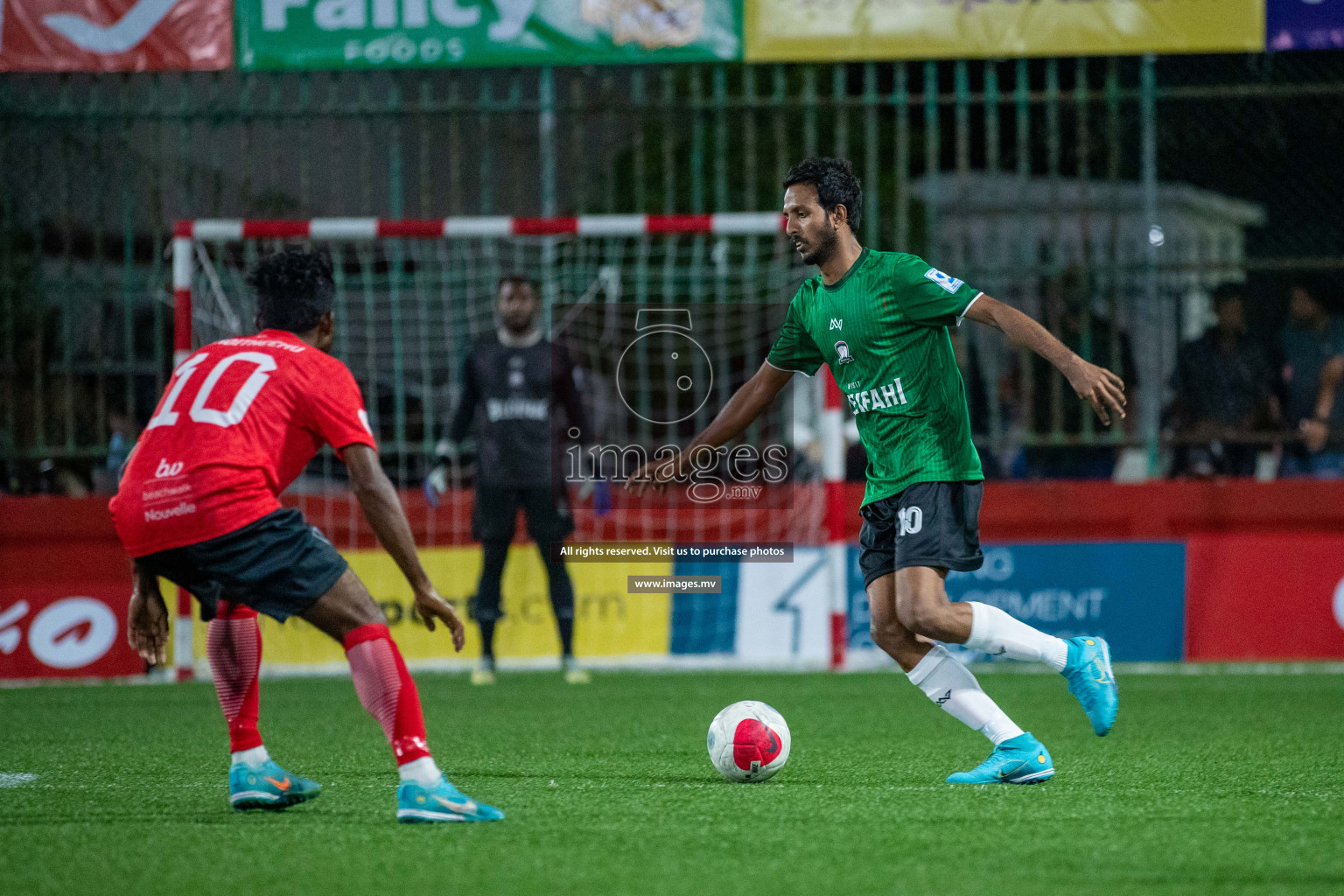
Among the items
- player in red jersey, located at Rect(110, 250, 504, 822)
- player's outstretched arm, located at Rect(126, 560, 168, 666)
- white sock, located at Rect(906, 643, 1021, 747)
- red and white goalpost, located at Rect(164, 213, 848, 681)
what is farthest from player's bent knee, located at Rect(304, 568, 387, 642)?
red and white goalpost, located at Rect(164, 213, 848, 681)

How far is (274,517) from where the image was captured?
455cm

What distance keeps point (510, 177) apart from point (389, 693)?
25.7 ft

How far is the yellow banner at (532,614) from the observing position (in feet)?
34.9

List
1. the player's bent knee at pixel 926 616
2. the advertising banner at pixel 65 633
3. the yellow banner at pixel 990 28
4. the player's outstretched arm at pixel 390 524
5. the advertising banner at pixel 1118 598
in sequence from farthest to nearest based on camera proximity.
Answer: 1. the yellow banner at pixel 990 28
2. the advertising banner at pixel 1118 598
3. the advertising banner at pixel 65 633
4. the player's bent knee at pixel 926 616
5. the player's outstretched arm at pixel 390 524

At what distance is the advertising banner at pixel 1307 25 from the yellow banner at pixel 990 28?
127 millimetres

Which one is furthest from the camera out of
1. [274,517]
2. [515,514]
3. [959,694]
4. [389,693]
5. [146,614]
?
[515,514]

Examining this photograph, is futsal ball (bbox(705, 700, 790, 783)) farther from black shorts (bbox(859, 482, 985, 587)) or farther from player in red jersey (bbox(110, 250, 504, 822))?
player in red jersey (bbox(110, 250, 504, 822))

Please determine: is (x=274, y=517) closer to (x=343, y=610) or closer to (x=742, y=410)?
(x=343, y=610)

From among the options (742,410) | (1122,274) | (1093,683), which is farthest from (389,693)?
(1122,274)

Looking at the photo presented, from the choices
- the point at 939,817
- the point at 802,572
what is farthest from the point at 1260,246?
the point at 939,817

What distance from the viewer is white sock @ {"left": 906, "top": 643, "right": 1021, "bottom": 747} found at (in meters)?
5.39

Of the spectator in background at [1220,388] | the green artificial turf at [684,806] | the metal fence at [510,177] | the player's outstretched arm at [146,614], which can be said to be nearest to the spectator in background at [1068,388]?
the metal fence at [510,177]

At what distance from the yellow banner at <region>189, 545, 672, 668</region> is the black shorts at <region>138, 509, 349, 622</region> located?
6076 millimetres

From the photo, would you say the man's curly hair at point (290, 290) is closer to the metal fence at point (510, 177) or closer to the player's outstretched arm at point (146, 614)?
the player's outstretched arm at point (146, 614)
